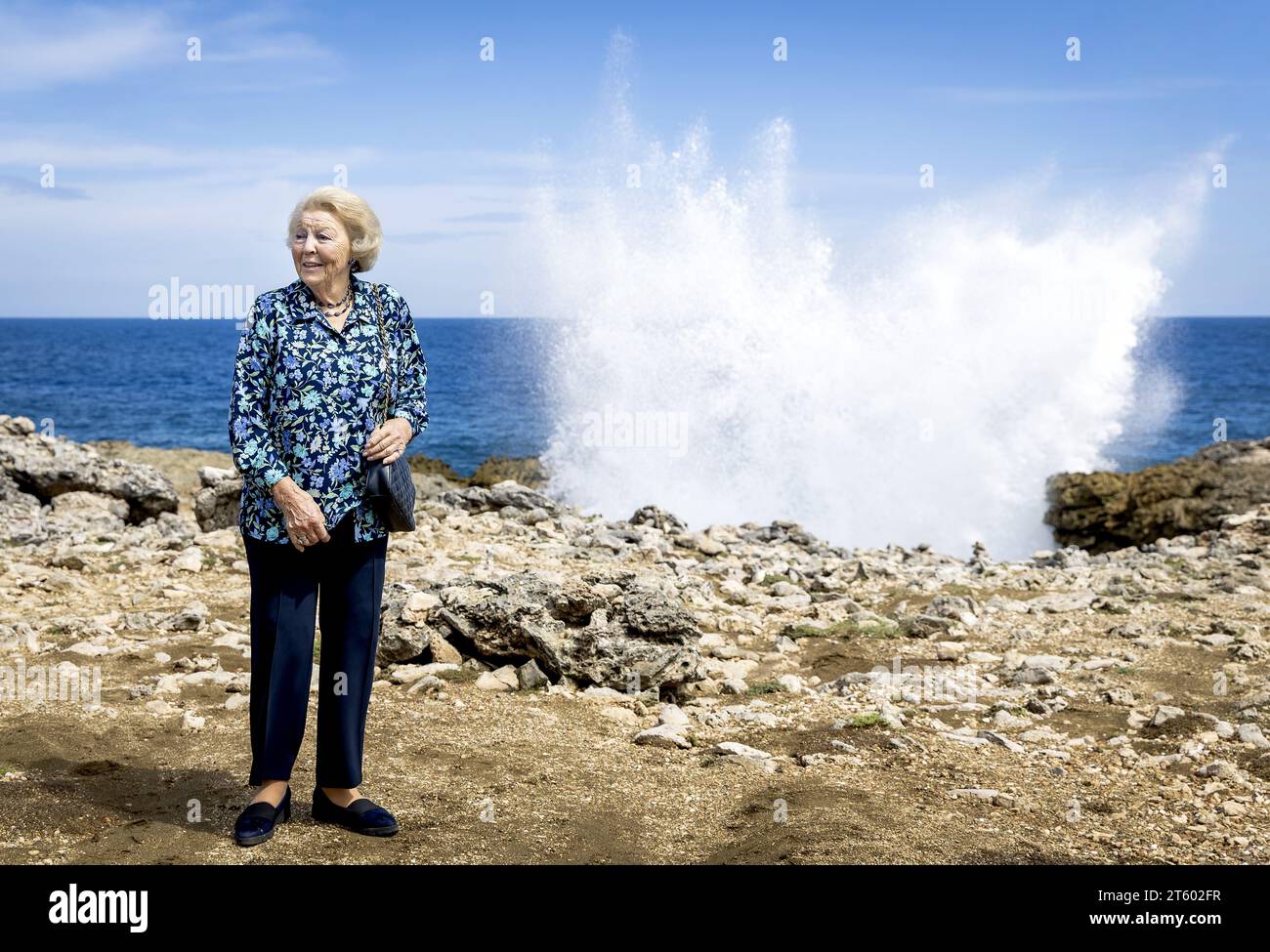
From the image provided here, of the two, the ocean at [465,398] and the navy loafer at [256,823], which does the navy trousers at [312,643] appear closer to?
the navy loafer at [256,823]

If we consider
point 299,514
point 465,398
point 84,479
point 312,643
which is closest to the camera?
point 299,514

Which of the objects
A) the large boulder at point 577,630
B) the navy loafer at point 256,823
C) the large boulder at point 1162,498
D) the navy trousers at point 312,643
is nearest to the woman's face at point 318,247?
the navy trousers at point 312,643

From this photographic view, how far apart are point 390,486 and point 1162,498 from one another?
48.5 ft

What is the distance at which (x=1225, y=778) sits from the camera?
512 centimetres

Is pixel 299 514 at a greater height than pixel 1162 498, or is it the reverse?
pixel 299 514

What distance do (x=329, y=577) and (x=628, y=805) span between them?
1609mm

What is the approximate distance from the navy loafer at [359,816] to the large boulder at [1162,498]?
13649mm

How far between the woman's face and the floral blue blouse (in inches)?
3.1

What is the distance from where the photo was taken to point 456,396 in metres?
54.3

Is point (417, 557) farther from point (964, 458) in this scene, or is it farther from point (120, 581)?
point (964, 458)

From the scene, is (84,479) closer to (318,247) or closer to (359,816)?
(359,816)

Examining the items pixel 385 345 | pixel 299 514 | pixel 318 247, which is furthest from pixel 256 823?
pixel 318 247

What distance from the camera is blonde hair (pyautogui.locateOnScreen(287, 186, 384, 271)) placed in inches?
156

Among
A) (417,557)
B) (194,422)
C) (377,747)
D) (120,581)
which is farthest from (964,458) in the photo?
(194,422)
